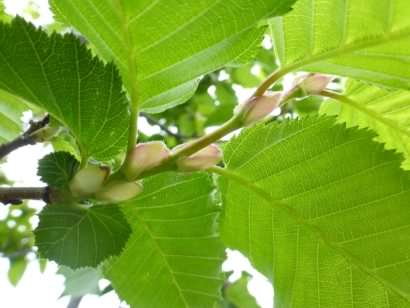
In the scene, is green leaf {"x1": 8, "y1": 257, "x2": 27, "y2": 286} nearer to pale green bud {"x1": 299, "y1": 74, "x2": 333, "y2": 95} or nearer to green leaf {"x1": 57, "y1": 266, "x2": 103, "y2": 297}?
green leaf {"x1": 57, "y1": 266, "x2": 103, "y2": 297}

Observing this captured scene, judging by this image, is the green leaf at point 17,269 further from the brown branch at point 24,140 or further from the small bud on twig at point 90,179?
the small bud on twig at point 90,179

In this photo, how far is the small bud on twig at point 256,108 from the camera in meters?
0.80

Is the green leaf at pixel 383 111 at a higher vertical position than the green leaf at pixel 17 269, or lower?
higher

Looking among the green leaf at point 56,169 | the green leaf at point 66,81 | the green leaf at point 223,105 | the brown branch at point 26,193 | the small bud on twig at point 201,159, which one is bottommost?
the brown branch at point 26,193

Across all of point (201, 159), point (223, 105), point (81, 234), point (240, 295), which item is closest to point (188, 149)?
point (201, 159)

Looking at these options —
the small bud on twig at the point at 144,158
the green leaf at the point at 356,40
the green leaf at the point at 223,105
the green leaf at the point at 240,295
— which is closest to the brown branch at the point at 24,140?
the small bud on twig at the point at 144,158

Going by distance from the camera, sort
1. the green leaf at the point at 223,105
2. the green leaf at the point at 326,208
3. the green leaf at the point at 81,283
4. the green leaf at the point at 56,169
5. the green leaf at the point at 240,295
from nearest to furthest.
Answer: the green leaf at the point at 56,169, the green leaf at the point at 326,208, the green leaf at the point at 81,283, the green leaf at the point at 240,295, the green leaf at the point at 223,105

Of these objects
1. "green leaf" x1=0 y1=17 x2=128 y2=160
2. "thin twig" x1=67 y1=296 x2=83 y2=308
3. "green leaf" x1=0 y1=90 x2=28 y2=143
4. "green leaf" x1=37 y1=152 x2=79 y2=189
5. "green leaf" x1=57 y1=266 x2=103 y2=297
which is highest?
"green leaf" x1=0 y1=90 x2=28 y2=143

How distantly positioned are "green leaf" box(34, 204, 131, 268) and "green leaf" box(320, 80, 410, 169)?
457mm

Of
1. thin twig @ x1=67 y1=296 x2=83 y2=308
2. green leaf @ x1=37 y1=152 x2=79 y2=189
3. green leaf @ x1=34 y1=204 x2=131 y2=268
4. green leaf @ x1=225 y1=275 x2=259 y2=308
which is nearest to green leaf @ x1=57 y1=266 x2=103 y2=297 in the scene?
thin twig @ x1=67 y1=296 x2=83 y2=308

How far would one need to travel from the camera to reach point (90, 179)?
0.78 meters

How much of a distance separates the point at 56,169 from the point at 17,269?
222 cm

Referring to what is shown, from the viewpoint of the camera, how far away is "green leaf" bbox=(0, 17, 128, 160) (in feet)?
2.31

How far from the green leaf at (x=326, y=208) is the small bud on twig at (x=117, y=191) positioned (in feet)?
0.69
